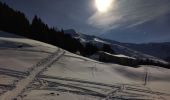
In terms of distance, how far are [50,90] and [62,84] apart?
107 inches

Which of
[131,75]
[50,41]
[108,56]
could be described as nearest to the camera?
[131,75]

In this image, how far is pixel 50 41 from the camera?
85.2 meters

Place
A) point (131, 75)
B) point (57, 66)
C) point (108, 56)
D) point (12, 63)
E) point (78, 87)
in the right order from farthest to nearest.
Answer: point (108, 56) → point (131, 75) → point (57, 66) → point (12, 63) → point (78, 87)

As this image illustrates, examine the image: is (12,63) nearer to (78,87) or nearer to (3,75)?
(3,75)

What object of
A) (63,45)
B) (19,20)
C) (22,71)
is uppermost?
(19,20)

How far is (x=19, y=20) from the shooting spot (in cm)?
8938

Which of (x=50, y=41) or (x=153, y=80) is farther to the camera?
(x=50, y=41)

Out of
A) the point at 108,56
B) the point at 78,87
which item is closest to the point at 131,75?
the point at 78,87

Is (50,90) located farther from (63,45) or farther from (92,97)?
(63,45)

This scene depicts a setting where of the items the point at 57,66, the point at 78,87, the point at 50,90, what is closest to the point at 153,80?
the point at 57,66

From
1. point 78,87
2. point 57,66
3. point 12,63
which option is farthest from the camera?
point 57,66

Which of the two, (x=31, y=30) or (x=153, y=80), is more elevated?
(x=31, y=30)

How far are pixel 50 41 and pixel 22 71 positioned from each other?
57694 mm

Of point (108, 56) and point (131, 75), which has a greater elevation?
point (108, 56)
